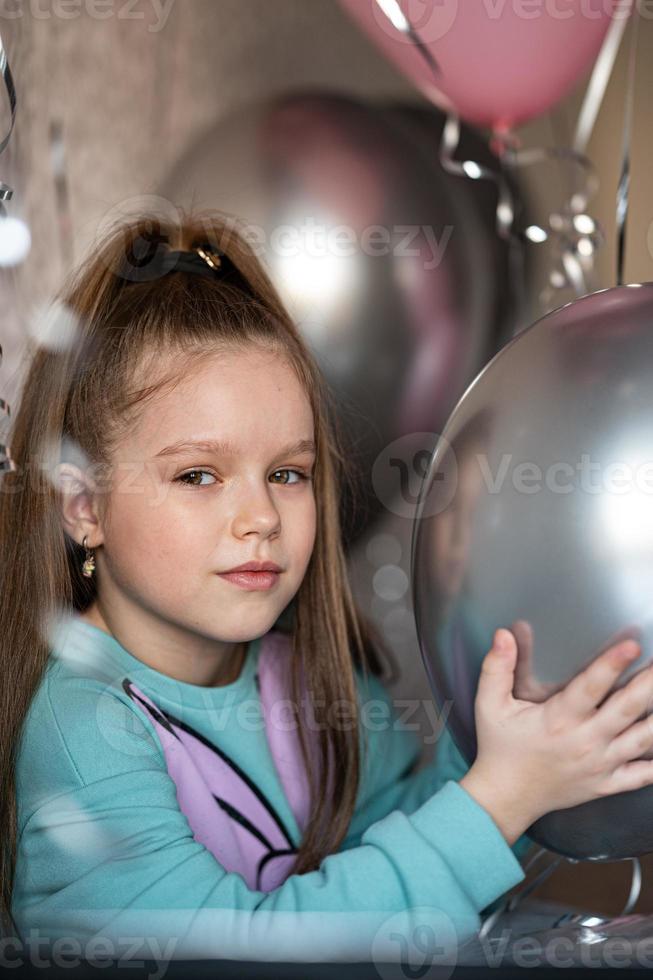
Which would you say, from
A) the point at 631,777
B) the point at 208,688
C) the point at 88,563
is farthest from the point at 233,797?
the point at 631,777

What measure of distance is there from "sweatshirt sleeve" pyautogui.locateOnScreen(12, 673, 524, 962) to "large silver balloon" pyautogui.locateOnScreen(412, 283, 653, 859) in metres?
0.06

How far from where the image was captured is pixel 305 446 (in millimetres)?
729

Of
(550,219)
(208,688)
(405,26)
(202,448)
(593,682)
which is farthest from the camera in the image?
(550,219)

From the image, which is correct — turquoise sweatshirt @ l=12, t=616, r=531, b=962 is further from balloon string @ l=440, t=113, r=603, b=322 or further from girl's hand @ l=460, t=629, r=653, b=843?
balloon string @ l=440, t=113, r=603, b=322

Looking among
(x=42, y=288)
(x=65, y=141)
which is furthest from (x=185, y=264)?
(x=65, y=141)

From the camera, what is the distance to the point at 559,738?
58 centimetres

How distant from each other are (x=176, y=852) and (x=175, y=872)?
0.01m

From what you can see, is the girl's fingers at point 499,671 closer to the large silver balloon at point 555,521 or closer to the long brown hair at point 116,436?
the large silver balloon at point 555,521

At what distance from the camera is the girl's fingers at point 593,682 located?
55 cm

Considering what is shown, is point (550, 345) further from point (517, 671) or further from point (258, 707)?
point (258, 707)

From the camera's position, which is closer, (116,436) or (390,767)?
(116,436)

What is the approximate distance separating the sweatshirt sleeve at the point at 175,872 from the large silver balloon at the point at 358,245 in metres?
0.44

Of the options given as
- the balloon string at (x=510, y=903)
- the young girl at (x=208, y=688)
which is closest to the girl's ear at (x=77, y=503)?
the young girl at (x=208, y=688)

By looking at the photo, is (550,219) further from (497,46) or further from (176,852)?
(176,852)
